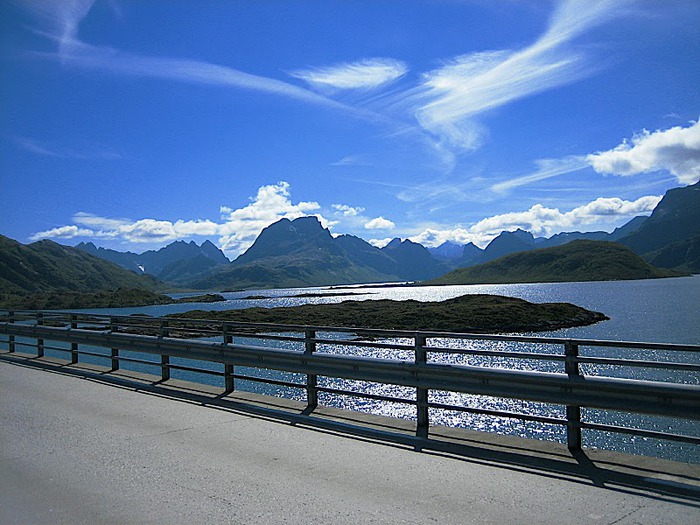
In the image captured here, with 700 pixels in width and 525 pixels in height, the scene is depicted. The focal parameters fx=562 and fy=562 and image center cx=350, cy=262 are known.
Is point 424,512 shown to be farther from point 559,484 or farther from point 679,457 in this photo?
point 679,457

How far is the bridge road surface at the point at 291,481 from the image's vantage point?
17.9 feet

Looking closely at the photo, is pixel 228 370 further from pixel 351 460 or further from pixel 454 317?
pixel 454 317

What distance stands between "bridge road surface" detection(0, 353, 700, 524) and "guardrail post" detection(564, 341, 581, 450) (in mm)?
215

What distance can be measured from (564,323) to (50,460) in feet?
253

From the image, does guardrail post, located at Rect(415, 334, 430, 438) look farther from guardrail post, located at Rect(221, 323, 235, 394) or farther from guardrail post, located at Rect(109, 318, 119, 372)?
guardrail post, located at Rect(109, 318, 119, 372)

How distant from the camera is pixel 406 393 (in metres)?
30.0

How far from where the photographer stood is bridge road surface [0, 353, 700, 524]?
17.9 feet

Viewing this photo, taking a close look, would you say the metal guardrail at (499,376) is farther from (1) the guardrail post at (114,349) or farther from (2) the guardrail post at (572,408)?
(1) the guardrail post at (114,349)

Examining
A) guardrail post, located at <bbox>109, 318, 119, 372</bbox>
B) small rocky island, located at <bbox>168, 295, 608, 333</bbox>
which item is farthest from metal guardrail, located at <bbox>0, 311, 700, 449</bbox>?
small rocky island, located at <bbox>168, 295, 608, 333</bbox>

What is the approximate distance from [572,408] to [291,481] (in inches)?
144

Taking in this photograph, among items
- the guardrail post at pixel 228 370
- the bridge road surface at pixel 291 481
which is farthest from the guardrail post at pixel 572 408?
the guardrail post at pixel 228 370

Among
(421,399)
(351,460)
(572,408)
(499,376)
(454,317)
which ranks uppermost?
(499,376)

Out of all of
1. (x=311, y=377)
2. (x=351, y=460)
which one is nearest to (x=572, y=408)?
→ (x=351, y=460)

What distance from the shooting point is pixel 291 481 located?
653 cm
